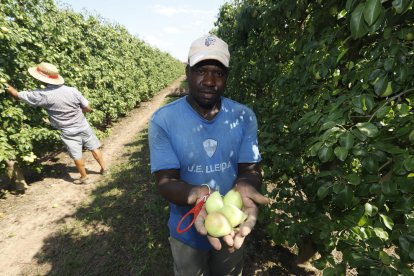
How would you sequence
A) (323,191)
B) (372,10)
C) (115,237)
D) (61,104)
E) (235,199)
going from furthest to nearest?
(61,104), (115,237), (235,199), (323,191), (372,10)

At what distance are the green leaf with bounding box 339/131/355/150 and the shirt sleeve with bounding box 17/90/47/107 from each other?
18.9ft

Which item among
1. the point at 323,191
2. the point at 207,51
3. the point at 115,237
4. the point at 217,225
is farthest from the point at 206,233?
the point at 115,237

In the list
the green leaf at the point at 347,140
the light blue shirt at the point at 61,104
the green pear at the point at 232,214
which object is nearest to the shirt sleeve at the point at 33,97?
the light blue shirt at the point at 61,104

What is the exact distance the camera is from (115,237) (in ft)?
14.7

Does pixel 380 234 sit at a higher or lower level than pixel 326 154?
lower

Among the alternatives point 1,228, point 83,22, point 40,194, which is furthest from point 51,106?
point 83,22

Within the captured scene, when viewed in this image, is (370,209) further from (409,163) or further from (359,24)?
(359,24)

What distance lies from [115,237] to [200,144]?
3.21m

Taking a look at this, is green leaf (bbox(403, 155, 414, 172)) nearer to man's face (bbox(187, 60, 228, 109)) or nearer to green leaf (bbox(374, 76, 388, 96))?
green leaf (bbox(374, 76, 388, 96))

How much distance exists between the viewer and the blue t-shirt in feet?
6.64

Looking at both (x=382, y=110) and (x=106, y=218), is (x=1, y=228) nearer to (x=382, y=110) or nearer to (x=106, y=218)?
(x=106, y=218)

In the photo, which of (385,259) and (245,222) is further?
(245,222)

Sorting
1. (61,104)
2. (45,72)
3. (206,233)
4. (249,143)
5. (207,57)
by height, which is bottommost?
(206,233)

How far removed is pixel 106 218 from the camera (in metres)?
5.01
